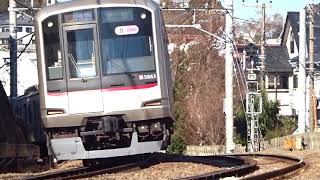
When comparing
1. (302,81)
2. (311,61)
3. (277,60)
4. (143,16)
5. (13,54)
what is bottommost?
(302,81)

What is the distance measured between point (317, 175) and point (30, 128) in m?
11.1

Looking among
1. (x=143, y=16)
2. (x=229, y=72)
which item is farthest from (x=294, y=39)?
(x=143, y=16)

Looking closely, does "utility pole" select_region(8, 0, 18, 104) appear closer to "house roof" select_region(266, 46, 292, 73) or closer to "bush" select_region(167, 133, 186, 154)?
"bush" select_region(167, 133, 186, 154)

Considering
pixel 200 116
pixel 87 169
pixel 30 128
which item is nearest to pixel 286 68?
pixel 200 116

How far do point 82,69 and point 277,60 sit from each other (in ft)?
125

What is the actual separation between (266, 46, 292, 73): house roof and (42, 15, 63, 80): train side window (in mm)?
36236

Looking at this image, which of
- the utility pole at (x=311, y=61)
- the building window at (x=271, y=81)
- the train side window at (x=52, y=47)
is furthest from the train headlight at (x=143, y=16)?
the building window at (x=271, y=81)

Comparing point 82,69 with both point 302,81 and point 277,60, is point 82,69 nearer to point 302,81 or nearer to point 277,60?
point 302,81

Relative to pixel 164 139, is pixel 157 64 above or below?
above

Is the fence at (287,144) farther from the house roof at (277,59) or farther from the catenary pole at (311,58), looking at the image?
the house roof at (277,59)

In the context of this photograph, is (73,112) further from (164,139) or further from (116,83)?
(164,139)

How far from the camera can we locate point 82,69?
13.5 m

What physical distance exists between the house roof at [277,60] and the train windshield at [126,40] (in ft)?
117

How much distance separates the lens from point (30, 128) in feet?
69.0
